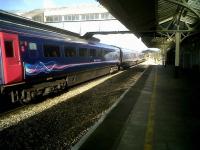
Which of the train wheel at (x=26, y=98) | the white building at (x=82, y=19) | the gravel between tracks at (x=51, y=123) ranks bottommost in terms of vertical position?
the gravel between tracks at (x=51, y=123)

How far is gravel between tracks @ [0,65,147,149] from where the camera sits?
7359 mm

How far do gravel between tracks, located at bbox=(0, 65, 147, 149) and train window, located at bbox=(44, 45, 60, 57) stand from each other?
2.35 metres

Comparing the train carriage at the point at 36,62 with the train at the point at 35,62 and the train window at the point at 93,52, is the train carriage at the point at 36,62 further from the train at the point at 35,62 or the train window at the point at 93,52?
the train window at the point at 93,52

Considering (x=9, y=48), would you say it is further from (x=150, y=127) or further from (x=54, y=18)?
(x=54, y=18)

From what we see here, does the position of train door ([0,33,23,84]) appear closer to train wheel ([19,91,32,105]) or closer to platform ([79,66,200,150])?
train wheel ([19,91,32,105])

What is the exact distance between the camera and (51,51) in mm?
13867

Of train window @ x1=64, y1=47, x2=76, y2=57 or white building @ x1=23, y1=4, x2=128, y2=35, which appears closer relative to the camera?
train window @ x1=64, y1=47, x2=76, y2=57

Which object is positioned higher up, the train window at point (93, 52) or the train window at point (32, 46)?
the train window at point (32, 46)

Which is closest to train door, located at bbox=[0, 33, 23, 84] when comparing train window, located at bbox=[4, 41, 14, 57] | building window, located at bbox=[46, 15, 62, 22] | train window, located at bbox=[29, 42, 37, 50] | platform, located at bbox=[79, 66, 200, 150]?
train window, located at bbox=[4, 41, 14, 57]

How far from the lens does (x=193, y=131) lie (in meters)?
7.79

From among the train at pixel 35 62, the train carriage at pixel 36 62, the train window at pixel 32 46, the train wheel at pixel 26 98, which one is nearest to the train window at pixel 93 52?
the train at pixel 35 62

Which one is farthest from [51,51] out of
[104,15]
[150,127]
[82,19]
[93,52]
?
[82,19]

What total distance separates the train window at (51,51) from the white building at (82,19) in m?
43.8

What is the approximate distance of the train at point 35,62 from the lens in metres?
10.4
